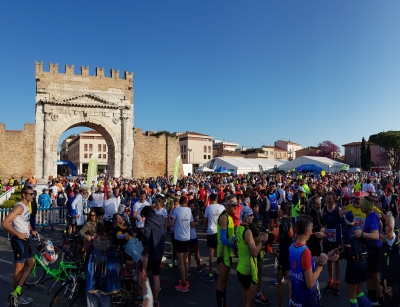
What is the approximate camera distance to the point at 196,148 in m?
69.4

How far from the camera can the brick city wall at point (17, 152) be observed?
1048 inches

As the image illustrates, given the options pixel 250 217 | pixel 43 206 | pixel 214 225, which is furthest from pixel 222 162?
pixel 250 217

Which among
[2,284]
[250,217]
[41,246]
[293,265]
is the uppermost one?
[250,217]

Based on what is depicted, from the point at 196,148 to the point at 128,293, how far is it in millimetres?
65070

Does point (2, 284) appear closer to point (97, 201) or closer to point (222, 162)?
point (97, 201)

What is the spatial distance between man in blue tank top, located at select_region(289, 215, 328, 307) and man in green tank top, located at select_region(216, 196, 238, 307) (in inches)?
51.1

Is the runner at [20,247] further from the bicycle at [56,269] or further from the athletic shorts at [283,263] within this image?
the athletic shorts at [283,263]

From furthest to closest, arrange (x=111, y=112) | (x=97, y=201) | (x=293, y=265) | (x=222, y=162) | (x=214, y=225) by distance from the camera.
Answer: (x=222, y=162), (x=111, y=112), (x=97, y=201), (x=214, y=225), (x=293, y=265)

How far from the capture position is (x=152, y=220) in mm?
4750

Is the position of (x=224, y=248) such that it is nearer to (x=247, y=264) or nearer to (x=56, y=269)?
(x=247, y=264)

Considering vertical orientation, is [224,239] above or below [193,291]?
above

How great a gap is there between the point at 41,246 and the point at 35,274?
0.64 metres

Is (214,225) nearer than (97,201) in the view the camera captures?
Yes

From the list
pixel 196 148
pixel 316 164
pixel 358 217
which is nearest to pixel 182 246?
pixel 358 217
